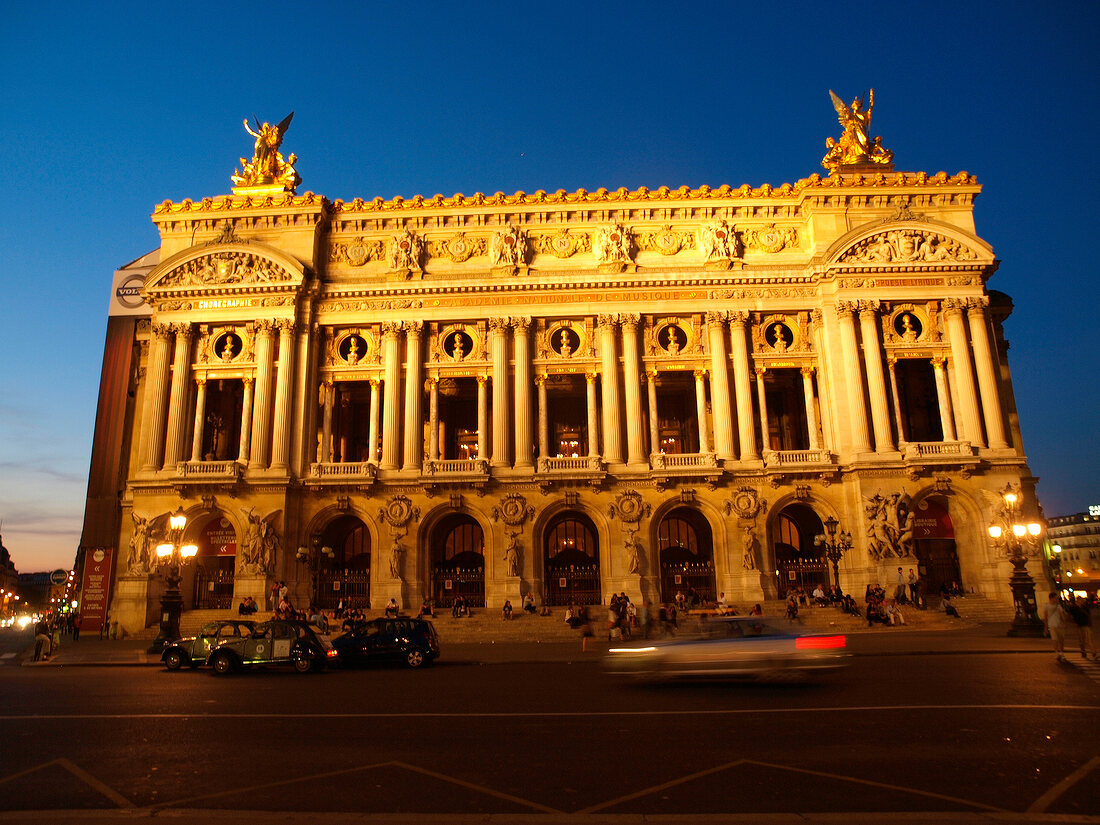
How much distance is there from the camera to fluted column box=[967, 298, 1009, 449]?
3744 centimetres

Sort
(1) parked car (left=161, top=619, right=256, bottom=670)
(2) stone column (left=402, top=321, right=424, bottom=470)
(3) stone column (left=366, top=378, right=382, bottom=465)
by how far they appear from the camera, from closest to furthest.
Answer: (1) parked car (left=161, top=619, right=256, bottom=670), (2) stone column (left=402, top=321, right=424, bottom=470), (3) stone column (left=366, top=378, right=382, bottom=465)

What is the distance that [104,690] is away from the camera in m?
16.2

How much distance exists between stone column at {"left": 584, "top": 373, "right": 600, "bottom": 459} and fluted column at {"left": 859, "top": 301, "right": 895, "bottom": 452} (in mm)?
13457

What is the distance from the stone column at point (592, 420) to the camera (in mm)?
38812

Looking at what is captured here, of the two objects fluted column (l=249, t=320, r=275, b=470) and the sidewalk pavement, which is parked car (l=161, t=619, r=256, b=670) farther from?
fluted column (l=249, t=320, r=275, b=470)

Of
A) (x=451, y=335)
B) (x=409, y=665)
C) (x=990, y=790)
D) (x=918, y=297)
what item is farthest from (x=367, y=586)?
(x=990, y=790)

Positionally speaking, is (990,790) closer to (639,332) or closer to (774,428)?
(639,332)

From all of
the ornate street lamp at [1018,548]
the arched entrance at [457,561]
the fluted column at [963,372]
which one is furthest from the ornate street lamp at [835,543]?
the arched entrance at [457,561]

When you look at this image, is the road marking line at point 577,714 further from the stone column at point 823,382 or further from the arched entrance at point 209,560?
the stone column at point 823,382

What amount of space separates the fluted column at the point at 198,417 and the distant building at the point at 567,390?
6.3 inches

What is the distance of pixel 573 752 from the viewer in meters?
8.73

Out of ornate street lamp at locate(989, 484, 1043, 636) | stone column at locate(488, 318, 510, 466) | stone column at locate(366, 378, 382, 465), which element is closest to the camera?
ornate street lamp at locate(989, 484, 1043, 636)

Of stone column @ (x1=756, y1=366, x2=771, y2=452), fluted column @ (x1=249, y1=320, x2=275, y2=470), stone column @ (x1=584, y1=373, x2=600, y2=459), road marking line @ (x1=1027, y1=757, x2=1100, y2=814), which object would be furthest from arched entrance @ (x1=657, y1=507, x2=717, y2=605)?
road marking line @ (x1=1027, y1=757, x2=1100, y2=814)

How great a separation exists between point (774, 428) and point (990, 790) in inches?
1560
